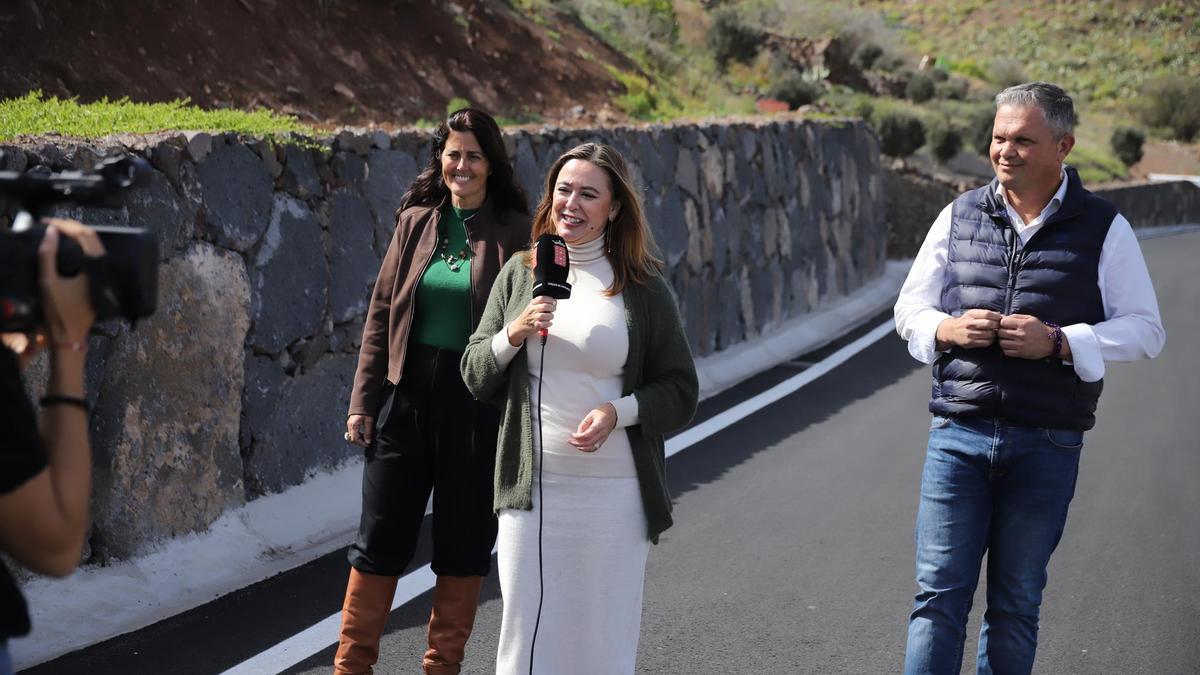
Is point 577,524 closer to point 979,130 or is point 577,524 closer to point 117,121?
point 117,121

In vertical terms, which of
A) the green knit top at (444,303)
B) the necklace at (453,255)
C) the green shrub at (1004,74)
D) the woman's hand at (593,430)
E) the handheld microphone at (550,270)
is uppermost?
the handheld microphone at (550,270)

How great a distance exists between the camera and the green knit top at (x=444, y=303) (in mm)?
4906

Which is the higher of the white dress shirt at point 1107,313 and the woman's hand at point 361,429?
the white dress shirt at point 1107,313

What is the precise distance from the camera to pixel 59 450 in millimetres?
2486

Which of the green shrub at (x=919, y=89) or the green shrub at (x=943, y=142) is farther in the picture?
the green shrub at (x=919, y=89)

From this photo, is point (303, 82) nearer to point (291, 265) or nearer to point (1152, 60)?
point (291, 265)

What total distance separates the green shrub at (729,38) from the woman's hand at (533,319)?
31.0 m

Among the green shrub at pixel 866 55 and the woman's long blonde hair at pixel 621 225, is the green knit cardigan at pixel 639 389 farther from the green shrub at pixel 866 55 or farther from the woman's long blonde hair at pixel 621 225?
the green shrub at pixel 866 55

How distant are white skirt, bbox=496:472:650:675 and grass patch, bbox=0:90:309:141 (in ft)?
10.6

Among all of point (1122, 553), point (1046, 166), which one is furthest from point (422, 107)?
point (1046, 166)

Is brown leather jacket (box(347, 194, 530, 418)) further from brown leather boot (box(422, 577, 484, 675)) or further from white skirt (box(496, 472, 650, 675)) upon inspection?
white skirt (box(496, 472, 650, 675))

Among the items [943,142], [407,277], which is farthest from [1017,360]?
[943,142]

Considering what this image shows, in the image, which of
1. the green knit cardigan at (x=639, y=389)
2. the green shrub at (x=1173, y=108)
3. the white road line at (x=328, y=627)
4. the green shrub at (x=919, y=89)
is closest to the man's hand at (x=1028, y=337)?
the green knit cardigan at (x=639, y=389)

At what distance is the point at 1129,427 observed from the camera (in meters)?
10.8
